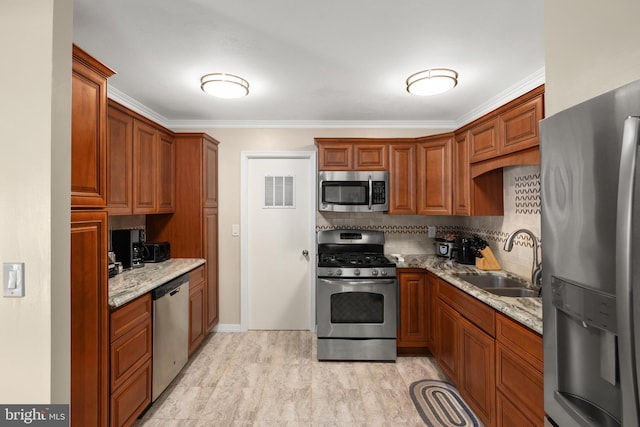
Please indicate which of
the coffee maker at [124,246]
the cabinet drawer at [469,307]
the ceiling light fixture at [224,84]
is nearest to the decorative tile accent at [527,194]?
the cabinet drawer at [469,307]

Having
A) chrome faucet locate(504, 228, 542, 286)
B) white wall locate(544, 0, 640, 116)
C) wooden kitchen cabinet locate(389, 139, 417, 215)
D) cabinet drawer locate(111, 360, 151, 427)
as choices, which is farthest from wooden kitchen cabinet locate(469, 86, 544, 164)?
cabinet drawer locate(111, 360, 151, 427)

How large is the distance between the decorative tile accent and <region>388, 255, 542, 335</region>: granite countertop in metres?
0.56

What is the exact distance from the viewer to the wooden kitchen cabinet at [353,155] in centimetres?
339

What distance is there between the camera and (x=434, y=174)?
10.8 feet

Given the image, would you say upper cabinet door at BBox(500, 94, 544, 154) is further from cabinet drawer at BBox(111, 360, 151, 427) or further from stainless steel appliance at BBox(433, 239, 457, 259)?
cabinet drawer at BBox(111, 360, 151, 427)

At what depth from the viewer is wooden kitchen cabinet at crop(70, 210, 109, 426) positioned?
4.83ft

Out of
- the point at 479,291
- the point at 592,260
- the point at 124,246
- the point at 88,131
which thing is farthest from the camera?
the point at 124,246

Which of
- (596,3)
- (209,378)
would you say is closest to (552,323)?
(596,3)

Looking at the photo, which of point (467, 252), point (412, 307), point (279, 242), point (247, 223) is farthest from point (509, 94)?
point (247, 223)

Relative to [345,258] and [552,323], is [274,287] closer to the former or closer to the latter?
[345,258]

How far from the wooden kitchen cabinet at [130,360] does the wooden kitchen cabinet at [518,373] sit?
2208 mm

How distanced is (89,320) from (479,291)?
227cm

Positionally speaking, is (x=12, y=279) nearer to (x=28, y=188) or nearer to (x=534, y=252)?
(x=28, y=188)

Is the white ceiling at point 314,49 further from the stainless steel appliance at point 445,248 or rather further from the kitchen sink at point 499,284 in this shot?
the kitchen sink at point 499,284
